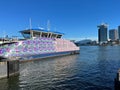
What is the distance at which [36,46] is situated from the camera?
7062cm

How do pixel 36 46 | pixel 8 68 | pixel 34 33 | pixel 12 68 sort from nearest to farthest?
pixel 8 68, pixel 12 68, pixel 36 46, pixel 34 33

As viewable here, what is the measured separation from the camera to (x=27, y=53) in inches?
2581

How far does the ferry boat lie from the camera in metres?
58.8

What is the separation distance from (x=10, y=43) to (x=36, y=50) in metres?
13.5

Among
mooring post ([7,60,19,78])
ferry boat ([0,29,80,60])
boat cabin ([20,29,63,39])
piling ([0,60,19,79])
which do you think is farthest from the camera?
boat cabin ([20,29,63,39])

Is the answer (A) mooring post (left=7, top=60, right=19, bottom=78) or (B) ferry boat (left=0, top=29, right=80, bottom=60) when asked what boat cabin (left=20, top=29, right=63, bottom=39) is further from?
(A) mooring post (left=7, top=60, right=19, bottom=78)

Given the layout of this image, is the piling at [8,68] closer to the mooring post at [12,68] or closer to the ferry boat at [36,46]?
the mooring post at [12,68]

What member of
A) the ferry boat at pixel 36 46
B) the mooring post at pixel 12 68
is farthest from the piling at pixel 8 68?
the ferry boat at pixel 36 46

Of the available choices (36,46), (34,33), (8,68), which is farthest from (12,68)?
(34,33)

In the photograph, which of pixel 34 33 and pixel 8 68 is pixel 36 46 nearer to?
pixel 34 33

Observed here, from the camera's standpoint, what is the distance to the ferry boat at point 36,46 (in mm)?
58844

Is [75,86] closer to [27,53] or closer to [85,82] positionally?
[85,82]

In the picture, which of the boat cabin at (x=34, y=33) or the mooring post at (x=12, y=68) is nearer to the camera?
the mooring post at (x=12, y=68)

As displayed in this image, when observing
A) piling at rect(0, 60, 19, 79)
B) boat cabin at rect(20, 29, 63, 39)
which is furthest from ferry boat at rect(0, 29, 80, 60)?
piling at rect(0, 60, 19, 79)
